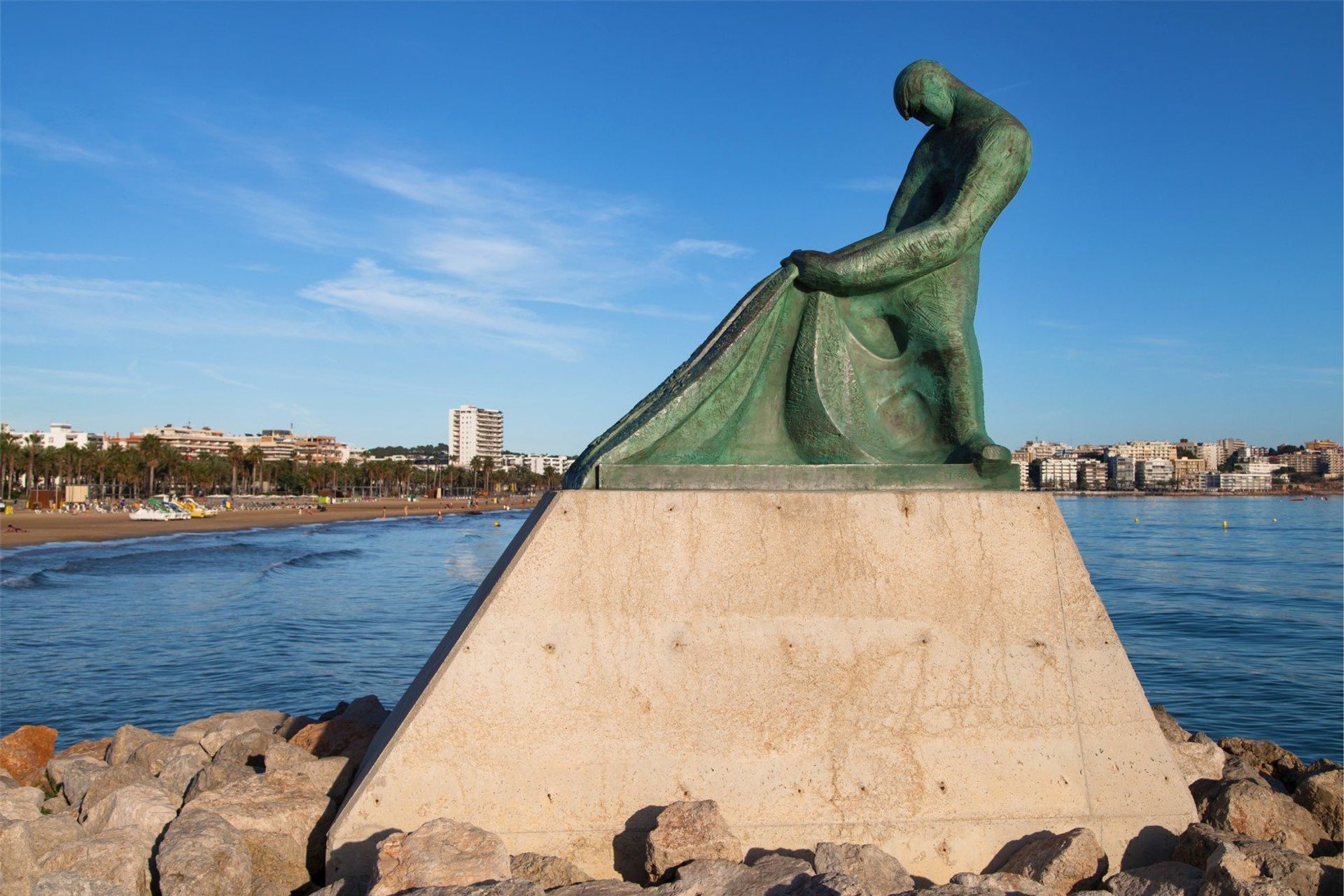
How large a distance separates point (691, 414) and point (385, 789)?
98.1 inches

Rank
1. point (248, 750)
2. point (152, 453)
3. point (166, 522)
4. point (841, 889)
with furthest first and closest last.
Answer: point (152, 453), point (166, 522), point (248, 750), point (841, 889)

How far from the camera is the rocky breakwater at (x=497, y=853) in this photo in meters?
4.28

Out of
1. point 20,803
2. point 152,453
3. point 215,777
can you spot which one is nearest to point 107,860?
point 215,777

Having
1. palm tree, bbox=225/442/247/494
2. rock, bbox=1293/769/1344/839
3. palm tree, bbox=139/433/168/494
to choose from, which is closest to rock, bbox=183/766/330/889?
rock, bbox=1293/769/1344/839

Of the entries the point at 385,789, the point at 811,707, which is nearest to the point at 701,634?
the point at 811,707

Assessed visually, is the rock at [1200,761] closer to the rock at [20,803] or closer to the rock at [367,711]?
the rock at [367,711]

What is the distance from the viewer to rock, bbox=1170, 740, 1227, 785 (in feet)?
21.0

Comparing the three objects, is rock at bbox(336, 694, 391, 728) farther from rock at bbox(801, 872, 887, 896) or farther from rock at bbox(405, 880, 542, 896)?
rock at bbox(801, 872, 887, 896)

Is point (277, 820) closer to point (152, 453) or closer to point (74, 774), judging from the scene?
point (74, 774)

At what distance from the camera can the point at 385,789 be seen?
492 cm

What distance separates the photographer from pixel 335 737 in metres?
6.84

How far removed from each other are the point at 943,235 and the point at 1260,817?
3.45 m

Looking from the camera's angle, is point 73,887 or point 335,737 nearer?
point 73,887

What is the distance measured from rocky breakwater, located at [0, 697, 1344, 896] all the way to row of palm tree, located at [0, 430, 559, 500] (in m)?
105
